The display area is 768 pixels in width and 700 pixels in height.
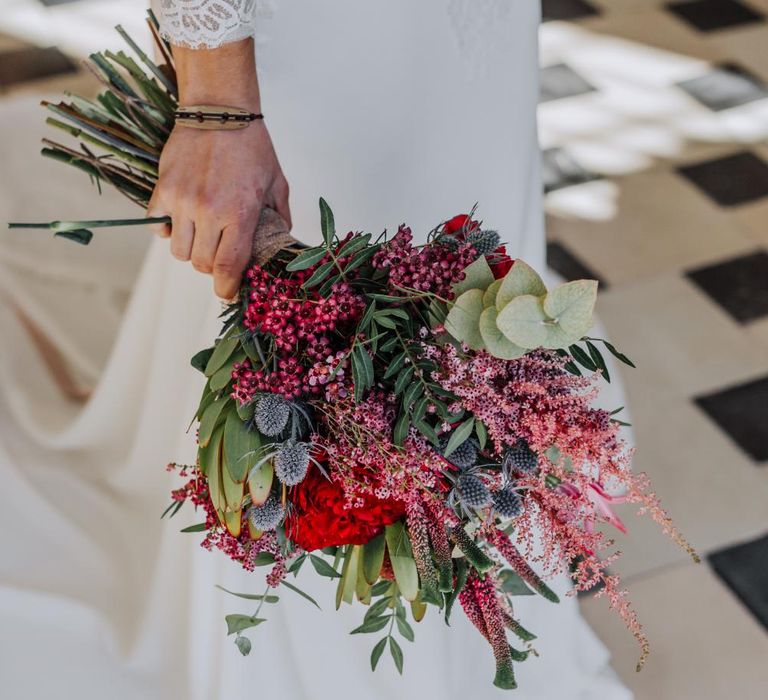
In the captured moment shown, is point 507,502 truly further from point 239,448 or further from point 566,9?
point 566,9

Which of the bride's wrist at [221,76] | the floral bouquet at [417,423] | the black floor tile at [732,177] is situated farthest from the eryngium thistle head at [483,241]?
the black floor tile at [732,177]

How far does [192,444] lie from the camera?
52.9 inches

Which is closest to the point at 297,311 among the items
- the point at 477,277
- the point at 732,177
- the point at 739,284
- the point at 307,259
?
the point at 307,259

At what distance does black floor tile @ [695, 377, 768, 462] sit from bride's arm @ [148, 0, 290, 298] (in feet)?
3.90

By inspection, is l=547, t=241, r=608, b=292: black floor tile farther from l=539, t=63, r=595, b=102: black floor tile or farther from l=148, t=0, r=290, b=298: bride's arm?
l=148, t=0, r=290, b=298: bride's arm

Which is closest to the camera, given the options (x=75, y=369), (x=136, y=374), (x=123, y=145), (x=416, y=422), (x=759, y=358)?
(x=416, y=422)

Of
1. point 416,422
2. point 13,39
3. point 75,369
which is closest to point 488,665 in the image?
Answer: point 416,422

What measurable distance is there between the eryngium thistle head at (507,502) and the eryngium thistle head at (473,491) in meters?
0.01

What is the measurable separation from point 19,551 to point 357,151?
2.74 ft

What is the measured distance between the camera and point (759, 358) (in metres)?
2.10

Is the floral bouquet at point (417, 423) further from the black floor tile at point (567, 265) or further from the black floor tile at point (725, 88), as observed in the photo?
the black floor tile at point (725, 88)

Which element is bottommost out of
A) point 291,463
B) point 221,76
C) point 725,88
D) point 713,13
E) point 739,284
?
point 739,284

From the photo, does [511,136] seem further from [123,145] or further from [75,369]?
[75,369]

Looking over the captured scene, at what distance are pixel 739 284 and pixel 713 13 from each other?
1273 mm
